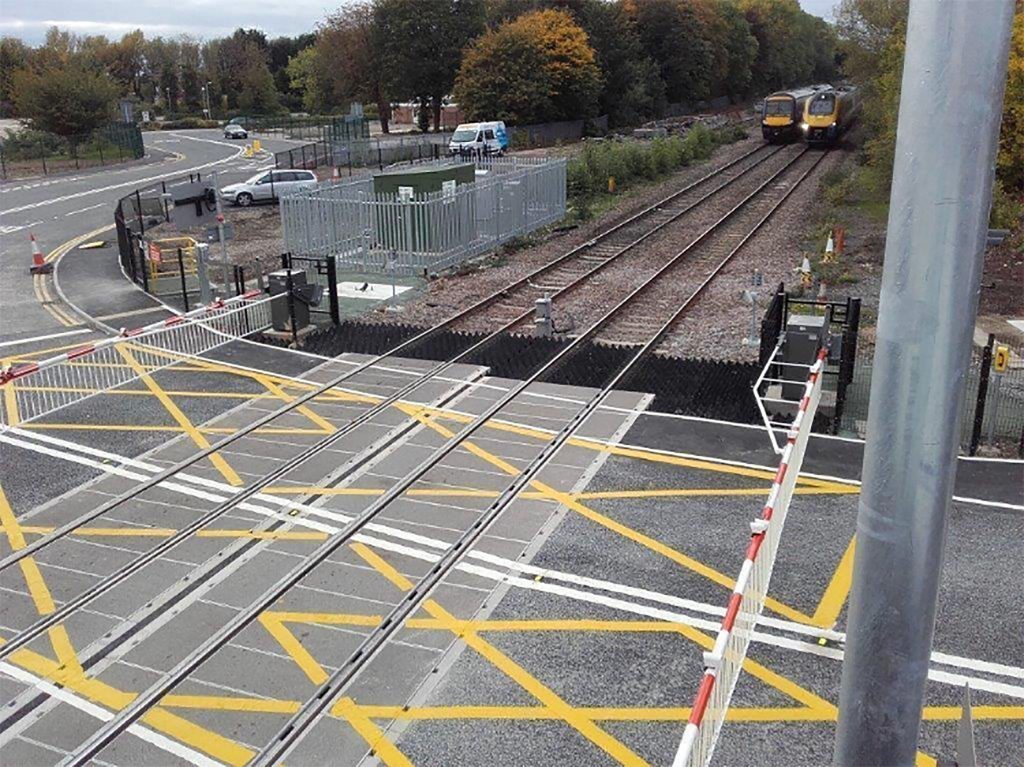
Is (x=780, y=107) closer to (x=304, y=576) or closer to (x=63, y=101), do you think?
(x=63, y=101)

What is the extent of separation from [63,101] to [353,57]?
23.5 metres

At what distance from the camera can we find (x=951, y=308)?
97.0 inches

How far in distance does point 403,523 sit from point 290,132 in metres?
68.4

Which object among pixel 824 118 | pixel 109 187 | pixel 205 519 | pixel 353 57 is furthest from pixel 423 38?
pixel 205 519

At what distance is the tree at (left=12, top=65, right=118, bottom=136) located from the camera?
48.7 m

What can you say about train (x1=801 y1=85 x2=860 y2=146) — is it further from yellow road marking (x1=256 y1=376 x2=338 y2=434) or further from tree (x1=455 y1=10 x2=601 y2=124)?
yellow road marking (x1=256 y1=376 x2=338 y2=434)

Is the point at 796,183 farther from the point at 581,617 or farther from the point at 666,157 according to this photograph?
the point at 581,617

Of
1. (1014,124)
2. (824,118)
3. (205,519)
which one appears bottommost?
(205,519)

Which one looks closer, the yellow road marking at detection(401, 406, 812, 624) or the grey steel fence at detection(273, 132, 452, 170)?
the yellow road marking at detection(401, 406, 812, 624)

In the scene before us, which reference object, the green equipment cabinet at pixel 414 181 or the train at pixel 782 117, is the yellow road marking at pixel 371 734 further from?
the train at pixel 782 117

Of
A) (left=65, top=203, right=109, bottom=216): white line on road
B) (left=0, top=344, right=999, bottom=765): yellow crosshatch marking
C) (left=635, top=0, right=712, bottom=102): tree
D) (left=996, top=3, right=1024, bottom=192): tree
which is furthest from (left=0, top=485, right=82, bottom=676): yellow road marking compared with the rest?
(left=635, top=0, right=712, bottom=102): tree

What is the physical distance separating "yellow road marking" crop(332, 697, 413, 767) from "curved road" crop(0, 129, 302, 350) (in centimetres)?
1128

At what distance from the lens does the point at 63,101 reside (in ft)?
Result: 160

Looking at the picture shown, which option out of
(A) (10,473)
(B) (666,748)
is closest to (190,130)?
(A) (10,473)
